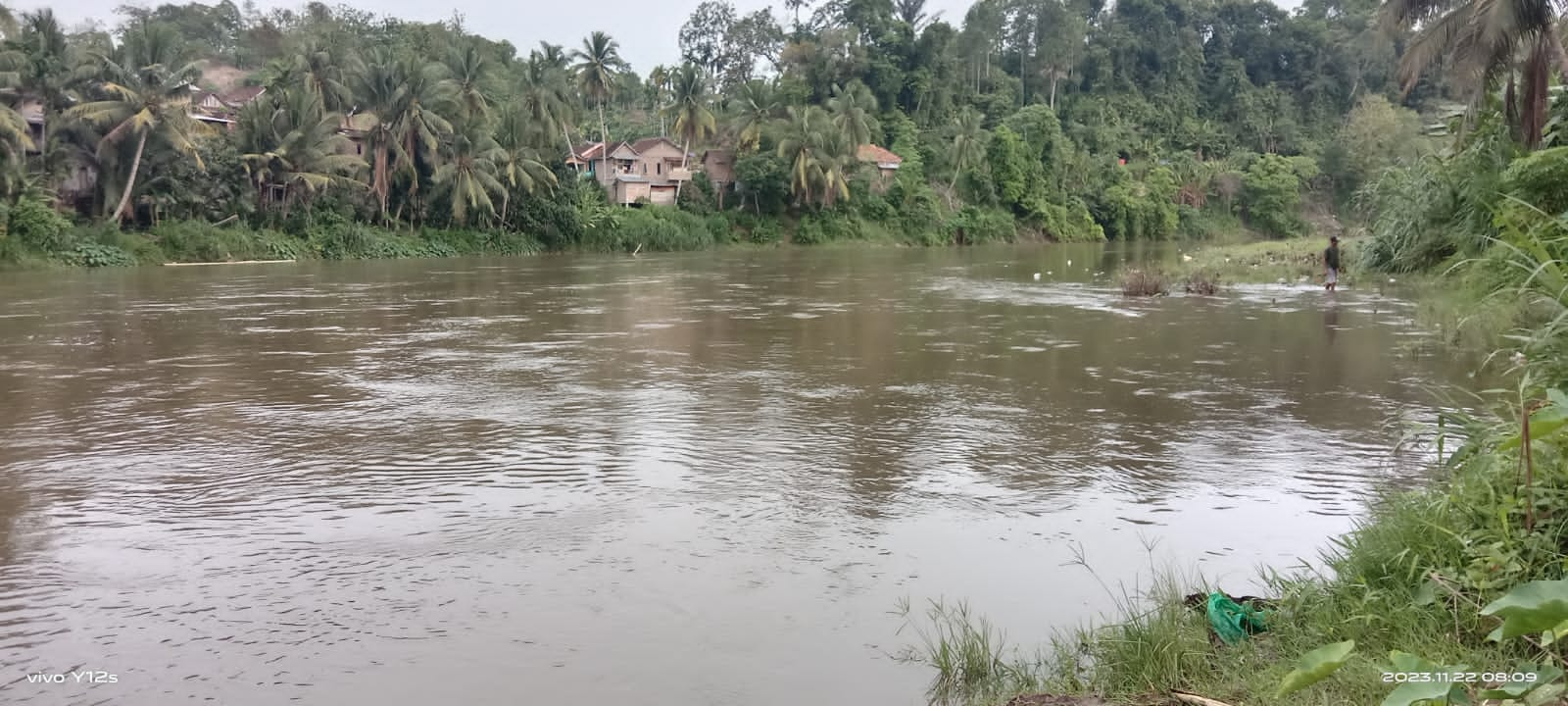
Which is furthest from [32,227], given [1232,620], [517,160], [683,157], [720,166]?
[1232,620]

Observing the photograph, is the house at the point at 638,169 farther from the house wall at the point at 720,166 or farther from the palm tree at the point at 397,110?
the palm tree at the point at 397,110

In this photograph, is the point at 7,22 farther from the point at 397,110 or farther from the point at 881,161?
the point at 881,161

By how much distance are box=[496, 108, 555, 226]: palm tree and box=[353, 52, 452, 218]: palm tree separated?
3.23 metres

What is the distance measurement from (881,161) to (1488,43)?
168 ft

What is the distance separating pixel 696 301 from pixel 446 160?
2889cm

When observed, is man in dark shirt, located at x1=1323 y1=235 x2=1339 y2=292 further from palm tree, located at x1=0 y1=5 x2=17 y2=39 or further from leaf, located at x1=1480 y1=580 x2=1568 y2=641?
palm tree, located at x1=0 y1=5 x2=17 y2=39

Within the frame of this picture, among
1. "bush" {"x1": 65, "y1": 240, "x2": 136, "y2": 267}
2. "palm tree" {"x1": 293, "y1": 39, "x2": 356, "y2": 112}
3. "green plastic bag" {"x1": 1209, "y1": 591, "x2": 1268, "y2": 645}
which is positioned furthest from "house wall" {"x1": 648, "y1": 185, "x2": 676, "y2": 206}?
"green plastic bag" {"x1": 1209, "y1": 591, "x2": 1268, "y2": 645}

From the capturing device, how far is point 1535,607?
8.43ft

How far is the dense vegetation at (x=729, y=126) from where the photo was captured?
1486 inches

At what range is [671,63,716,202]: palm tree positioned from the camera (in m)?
56.5

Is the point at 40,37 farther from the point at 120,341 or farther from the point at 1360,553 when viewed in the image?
the point at 1360,553

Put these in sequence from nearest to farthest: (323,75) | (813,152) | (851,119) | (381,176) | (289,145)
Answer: (289,145) < (323,75) < (381,176) < (813,152) < (851,119)

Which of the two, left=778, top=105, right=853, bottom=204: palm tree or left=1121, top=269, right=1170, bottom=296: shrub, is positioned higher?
left=778, top=105, right=853, bottom=204: palm tree

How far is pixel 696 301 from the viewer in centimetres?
2236
